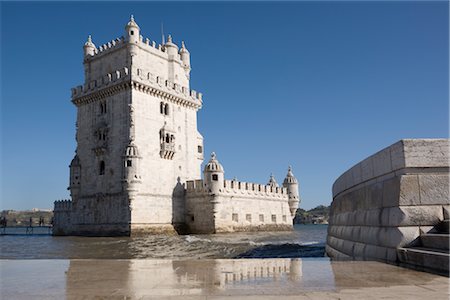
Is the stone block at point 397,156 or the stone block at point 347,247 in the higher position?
the stone block at point 397,156

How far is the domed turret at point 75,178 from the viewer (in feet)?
136

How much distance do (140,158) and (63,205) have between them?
12.9 metres

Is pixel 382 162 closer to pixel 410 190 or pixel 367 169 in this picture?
pixel 367 169

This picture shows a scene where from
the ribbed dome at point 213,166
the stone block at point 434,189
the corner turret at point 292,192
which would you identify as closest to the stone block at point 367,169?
the stone block at point 434,189

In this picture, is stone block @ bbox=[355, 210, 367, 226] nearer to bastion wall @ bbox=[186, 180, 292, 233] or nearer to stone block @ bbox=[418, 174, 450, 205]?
stone block @ bbox=[418, 174, 450, 205]

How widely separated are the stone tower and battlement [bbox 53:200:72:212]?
229 centimetres

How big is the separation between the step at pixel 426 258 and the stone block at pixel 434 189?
0.92m

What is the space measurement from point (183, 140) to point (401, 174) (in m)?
36.4

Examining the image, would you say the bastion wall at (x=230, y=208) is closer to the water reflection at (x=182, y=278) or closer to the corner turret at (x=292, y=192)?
the corner turret at (x=292, y=192)

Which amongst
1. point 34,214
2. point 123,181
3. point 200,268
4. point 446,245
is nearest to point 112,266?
point 200,268

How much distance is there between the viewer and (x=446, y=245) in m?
6.53

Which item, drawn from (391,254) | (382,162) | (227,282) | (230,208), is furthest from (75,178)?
(391,254)

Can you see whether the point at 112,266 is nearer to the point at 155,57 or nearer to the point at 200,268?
the point at 200,268

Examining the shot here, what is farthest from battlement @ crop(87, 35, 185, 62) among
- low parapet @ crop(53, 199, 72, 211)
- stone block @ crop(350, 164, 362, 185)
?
stone block @ crop(350, 164, 362, 185)
